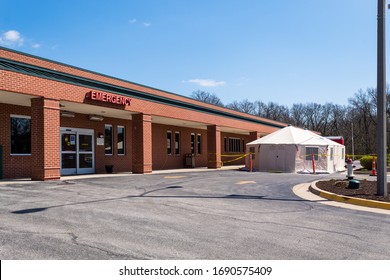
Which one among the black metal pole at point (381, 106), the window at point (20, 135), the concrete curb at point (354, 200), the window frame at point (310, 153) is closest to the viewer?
the concrete curb at point (354, 200)

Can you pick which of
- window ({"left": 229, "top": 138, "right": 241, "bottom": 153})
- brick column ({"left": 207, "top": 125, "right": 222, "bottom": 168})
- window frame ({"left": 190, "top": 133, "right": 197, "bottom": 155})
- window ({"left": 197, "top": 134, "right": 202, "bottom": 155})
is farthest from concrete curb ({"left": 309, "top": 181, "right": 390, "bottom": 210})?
window ({"left": 229, "top": 138, "right": 241, "bottom": 153})

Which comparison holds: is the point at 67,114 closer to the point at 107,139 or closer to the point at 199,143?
the point at 107,139

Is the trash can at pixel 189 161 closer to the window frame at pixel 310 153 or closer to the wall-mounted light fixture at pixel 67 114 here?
the window frame at pixel 310 153

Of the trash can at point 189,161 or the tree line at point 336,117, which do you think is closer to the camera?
the trash can at point 189,161

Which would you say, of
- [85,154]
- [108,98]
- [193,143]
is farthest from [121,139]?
[193,143]

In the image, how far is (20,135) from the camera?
1795 centimetres

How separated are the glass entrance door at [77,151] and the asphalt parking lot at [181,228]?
28.4 ft

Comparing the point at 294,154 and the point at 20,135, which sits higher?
the point at 20,135

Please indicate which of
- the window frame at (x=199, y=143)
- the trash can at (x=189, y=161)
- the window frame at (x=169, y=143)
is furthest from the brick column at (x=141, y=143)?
the window frame at (x=199, y=143)

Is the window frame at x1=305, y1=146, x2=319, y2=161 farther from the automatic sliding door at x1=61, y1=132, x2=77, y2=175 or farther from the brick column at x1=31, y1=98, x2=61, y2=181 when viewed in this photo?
the brick column at x1=31, y1=98, x2=61, y2=181

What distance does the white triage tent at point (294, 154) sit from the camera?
26645 mm

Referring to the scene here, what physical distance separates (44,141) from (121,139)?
30.7 ft

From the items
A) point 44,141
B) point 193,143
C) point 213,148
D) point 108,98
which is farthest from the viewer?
point 193,143

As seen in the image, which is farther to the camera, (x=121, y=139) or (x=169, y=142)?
(x=169, y=142)
